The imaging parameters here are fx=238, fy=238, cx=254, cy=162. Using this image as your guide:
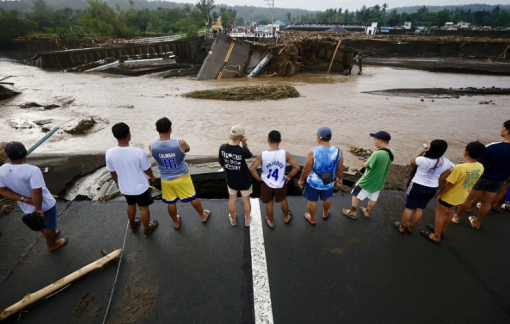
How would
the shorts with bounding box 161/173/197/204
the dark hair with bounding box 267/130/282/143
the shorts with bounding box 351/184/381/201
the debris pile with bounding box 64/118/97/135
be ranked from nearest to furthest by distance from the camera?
the dark hair with bounding box 267/130/282/143, the shorts with bounding box 161/173/197/204, the shorts with bounding box 351/184/381/201, the debris pile with bounding box 64/118/97/135

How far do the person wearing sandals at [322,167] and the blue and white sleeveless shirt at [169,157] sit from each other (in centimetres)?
161

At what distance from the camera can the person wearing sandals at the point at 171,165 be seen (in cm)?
→ 289

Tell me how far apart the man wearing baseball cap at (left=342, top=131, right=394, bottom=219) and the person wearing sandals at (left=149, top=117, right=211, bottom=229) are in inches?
94.7

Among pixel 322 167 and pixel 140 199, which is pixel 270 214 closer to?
pixel 322 167

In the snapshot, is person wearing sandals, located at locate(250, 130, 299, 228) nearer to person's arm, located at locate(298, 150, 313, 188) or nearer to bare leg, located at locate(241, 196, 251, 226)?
person's arm, located at locate(298, 150, 313, 188)

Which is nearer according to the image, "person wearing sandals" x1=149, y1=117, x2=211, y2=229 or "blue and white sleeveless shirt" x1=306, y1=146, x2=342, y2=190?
A: "person wearing sandals" x1=149, y1=117, x2=211, y2=229

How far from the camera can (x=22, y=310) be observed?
2.37 metres

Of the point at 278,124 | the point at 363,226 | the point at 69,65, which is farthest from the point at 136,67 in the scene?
the point at 363,226

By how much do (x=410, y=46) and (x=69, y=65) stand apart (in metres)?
45.0

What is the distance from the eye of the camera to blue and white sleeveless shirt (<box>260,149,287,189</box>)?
3.04 metres

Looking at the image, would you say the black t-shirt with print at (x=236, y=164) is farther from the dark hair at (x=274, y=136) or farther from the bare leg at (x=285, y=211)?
the bare leg at (x=285, y=211)

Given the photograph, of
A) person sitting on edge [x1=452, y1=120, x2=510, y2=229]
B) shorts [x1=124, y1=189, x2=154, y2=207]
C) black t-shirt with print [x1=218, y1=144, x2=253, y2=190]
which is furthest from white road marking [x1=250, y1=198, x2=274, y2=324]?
person sitting on edge [x1=452, y1=120, x2=510, y2=229]

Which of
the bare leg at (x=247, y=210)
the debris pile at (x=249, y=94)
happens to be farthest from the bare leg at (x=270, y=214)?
the debris pile at (x=249, y=94)

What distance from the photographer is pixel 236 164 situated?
309 cm
